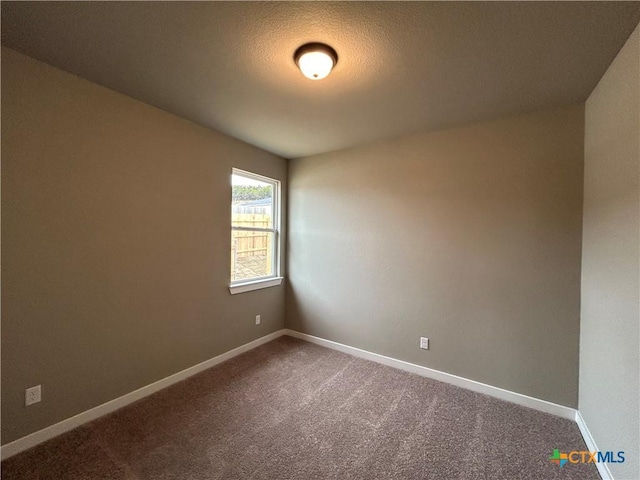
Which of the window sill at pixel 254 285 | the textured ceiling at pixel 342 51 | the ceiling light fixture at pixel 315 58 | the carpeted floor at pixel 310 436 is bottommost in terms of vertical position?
the carpeted floor at pixel 310 436

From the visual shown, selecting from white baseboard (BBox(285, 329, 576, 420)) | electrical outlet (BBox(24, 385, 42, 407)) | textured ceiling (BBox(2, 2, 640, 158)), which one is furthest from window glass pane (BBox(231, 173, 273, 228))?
electrical outlet (BBox(24, 385, 42, 407))

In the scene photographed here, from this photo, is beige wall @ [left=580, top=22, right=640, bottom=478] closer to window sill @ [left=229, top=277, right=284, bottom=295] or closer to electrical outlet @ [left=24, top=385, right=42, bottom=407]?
window sill @ [left=229, top=277, right=284, bottom=295]

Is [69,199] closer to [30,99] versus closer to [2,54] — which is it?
→ [30,99]

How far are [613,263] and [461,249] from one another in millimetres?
1059

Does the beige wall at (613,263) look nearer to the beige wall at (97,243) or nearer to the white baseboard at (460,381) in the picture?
the white baseboard at (460,381)

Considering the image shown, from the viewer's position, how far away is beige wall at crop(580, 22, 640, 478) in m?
1.35

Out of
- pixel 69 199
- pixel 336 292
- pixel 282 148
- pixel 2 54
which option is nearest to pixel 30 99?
pixel 2 54

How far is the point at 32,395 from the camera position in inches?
68.3

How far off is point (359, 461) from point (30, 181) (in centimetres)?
271

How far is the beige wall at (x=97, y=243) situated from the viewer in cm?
167

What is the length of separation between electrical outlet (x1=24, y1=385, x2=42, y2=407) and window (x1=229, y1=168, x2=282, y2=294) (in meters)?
1.58

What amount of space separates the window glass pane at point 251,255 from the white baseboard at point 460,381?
111 centimetres

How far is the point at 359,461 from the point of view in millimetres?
1668

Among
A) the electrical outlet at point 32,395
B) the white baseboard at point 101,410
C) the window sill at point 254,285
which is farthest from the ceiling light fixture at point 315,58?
the white baseboard at point 101,410
